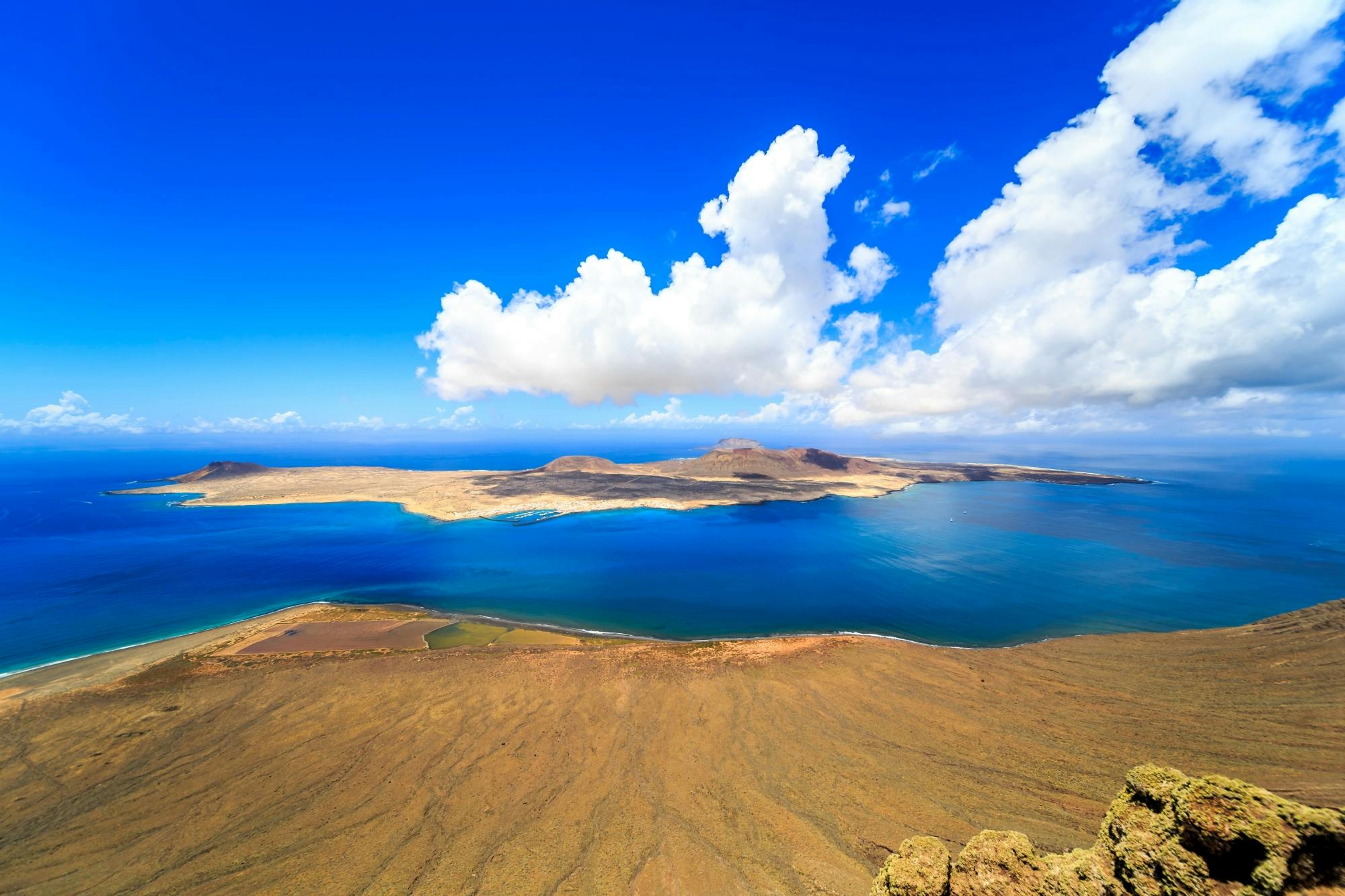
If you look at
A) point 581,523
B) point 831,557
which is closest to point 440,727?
point 831,557

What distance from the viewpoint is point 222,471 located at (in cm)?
9375

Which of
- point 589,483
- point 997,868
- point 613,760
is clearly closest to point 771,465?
point 589,483

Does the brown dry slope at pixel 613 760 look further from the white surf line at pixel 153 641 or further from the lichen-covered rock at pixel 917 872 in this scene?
the white surf line at pixel 153 641

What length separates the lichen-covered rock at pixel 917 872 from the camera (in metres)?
5.42

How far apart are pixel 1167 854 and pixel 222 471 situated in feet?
452

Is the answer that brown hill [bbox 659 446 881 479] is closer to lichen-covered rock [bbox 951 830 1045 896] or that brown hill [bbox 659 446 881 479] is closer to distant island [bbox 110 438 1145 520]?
distant island [bbox 110 438 1145 520]

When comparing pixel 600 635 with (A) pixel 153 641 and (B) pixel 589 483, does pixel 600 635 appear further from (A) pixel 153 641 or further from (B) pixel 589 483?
(B) pixel 589 483

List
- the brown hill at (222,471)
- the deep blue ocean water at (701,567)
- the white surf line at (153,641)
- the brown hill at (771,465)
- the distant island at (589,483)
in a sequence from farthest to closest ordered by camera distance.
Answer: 1. the brown hill at (771,465)
2. the brown hill at (222,471)
3. the distant island at (589,483)
4. the deep blue ocean water at (701,567)
5. the white surf line at (153,641)

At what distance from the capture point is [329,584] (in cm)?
3403

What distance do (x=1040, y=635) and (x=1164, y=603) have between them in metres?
14.1

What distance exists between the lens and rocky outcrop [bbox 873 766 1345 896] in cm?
454

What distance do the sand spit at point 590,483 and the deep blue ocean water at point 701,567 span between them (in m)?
6.20

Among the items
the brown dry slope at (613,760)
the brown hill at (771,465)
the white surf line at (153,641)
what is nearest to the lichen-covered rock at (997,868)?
the brown dry slope at (613,760)

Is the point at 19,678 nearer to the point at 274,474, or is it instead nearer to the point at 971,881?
the point at 971,881
